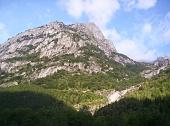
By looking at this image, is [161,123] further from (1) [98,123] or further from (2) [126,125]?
(1) [98,123]

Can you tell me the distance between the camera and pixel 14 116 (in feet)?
601

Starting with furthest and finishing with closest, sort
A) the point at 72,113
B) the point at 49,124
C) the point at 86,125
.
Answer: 1. the point at 72,113
2. the point at 86,125
3. the point at 49,124

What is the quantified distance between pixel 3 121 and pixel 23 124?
41.0ft

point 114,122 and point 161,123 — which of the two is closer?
point 161,123

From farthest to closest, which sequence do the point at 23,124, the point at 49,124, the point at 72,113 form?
1. the point at 72,113
2. the point at 23,124
3. the point at 49,124

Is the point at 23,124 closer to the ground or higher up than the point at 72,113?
closer to the ground

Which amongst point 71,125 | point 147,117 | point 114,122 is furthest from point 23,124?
point 147,117

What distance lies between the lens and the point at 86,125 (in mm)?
180625

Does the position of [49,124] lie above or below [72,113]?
below

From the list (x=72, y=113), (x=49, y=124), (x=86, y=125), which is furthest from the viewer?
(x=72, y=113)

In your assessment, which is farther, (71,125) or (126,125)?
(71,125)

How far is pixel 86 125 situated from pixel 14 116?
37791mm

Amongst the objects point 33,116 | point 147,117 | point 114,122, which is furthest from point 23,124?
point 147,117

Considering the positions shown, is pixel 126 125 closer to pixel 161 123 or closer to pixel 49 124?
A: pixel 161 123
